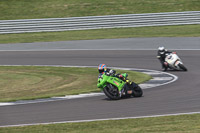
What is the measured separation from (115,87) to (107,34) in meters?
19.4

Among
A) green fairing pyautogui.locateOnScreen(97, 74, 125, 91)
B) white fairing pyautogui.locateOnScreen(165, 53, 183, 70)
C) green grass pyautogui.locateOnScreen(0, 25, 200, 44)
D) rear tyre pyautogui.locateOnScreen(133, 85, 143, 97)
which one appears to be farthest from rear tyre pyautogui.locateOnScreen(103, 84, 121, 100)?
Result: green grass pyautogui.locateOnScreen(0, 25, 200, 44)

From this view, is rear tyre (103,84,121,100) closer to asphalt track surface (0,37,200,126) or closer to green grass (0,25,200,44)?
asphalt track surface (0,37,200,126)

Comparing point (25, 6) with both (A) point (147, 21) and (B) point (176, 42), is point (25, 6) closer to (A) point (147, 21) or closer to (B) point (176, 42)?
(A) point (147, 21)

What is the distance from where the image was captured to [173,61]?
73.0ft

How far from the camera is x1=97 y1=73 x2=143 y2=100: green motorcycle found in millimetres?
15359

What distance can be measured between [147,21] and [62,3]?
31.1ft

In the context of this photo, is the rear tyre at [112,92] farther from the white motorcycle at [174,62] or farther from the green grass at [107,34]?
the green grass at [107,34]

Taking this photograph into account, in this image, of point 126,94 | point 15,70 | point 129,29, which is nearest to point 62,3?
point 129,29

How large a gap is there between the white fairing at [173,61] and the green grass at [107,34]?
10.6 m

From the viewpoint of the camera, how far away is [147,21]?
35969 millimetres

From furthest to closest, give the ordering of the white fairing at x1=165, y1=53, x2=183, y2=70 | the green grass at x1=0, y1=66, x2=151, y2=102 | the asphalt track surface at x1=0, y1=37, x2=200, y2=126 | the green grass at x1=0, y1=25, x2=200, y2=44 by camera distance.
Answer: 1. the green grass at x1=0, y1=25, x2=200, y2=44
2. the white fairing at x1=165, y1=53, x2=183, y2=70
3. the green grass at x1=0, y1=66, x2=151, y2=102
4. the asphalt track surface at x1=0, y1=37, x2=200, y2=126

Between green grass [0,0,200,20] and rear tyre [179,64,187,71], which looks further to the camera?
green grass [0,0,200,20]

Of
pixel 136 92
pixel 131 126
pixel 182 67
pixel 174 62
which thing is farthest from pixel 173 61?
pixel 131 126

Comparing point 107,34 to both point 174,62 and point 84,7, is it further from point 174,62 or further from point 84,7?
point 174,62
